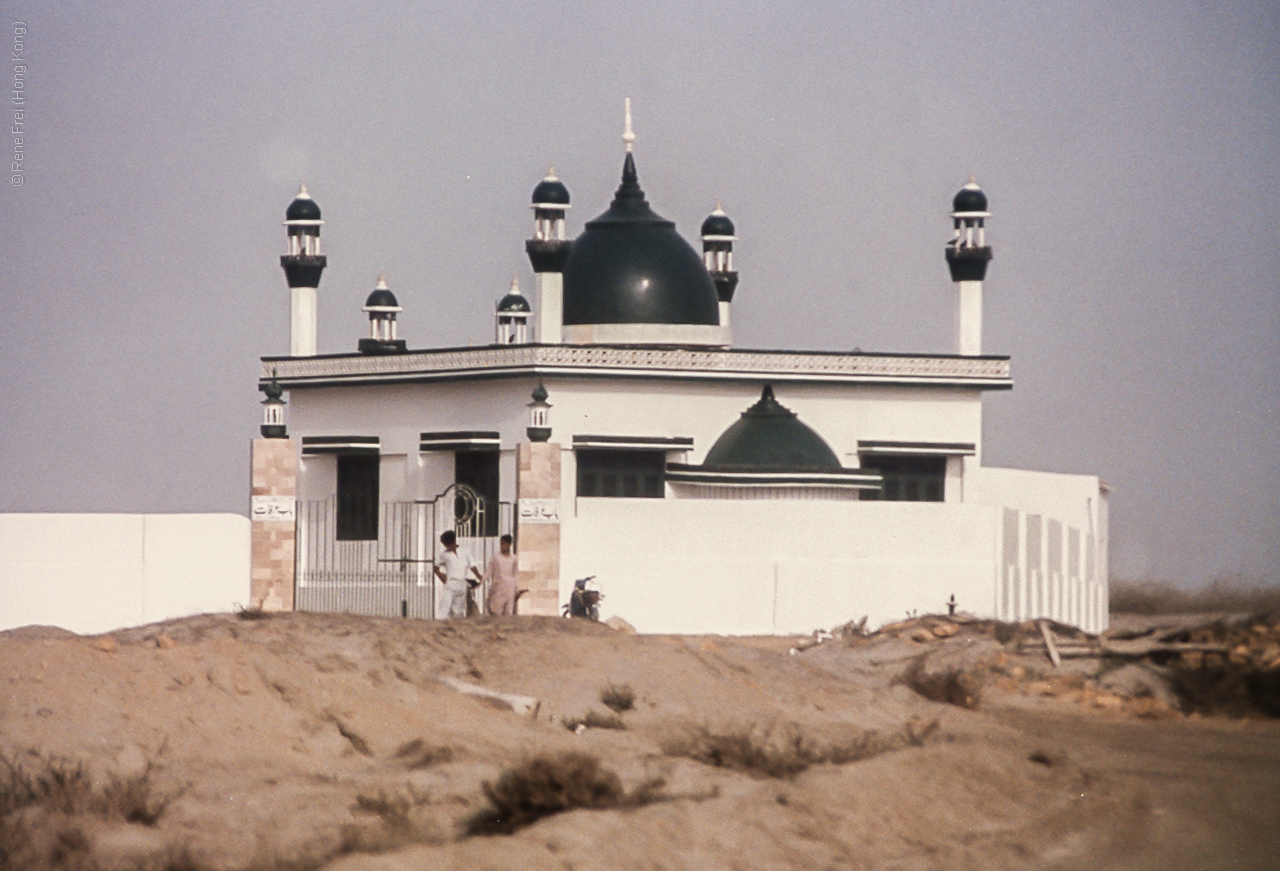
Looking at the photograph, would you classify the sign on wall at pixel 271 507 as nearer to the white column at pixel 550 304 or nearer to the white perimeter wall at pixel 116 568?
the white perimeter wall at pixel 116 568

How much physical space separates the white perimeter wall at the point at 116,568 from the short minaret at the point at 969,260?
1232 centimetres

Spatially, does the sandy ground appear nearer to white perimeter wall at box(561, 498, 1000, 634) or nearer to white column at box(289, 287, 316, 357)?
white perimeter wall at box(561, 498, 1000, 634)

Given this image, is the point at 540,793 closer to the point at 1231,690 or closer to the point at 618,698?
the point at 618,698

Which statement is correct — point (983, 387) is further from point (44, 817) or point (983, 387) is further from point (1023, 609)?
point (44, 817)

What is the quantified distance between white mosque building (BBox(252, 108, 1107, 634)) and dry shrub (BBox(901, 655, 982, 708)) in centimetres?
651

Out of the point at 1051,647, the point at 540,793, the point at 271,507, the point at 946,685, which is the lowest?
Answer: the point at 946,685

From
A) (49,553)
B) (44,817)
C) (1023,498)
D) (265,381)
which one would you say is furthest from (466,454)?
(44,817)

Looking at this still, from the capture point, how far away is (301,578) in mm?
24812

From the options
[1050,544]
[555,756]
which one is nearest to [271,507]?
[1050,544]

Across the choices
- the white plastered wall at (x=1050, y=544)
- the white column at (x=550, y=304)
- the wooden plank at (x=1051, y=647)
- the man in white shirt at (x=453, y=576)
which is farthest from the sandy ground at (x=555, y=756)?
the white column at (x=550, y=304)

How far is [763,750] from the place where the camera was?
42.1 ft

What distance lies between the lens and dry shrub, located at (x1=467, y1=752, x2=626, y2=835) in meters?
10.8

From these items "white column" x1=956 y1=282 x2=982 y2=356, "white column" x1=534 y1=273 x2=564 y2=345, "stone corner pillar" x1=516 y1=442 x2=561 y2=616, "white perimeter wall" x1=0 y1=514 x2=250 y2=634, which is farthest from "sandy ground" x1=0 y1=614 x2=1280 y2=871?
"white column" x1=956 y1=282 x2=982 y2=356

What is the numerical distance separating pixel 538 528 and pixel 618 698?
8654 mm
